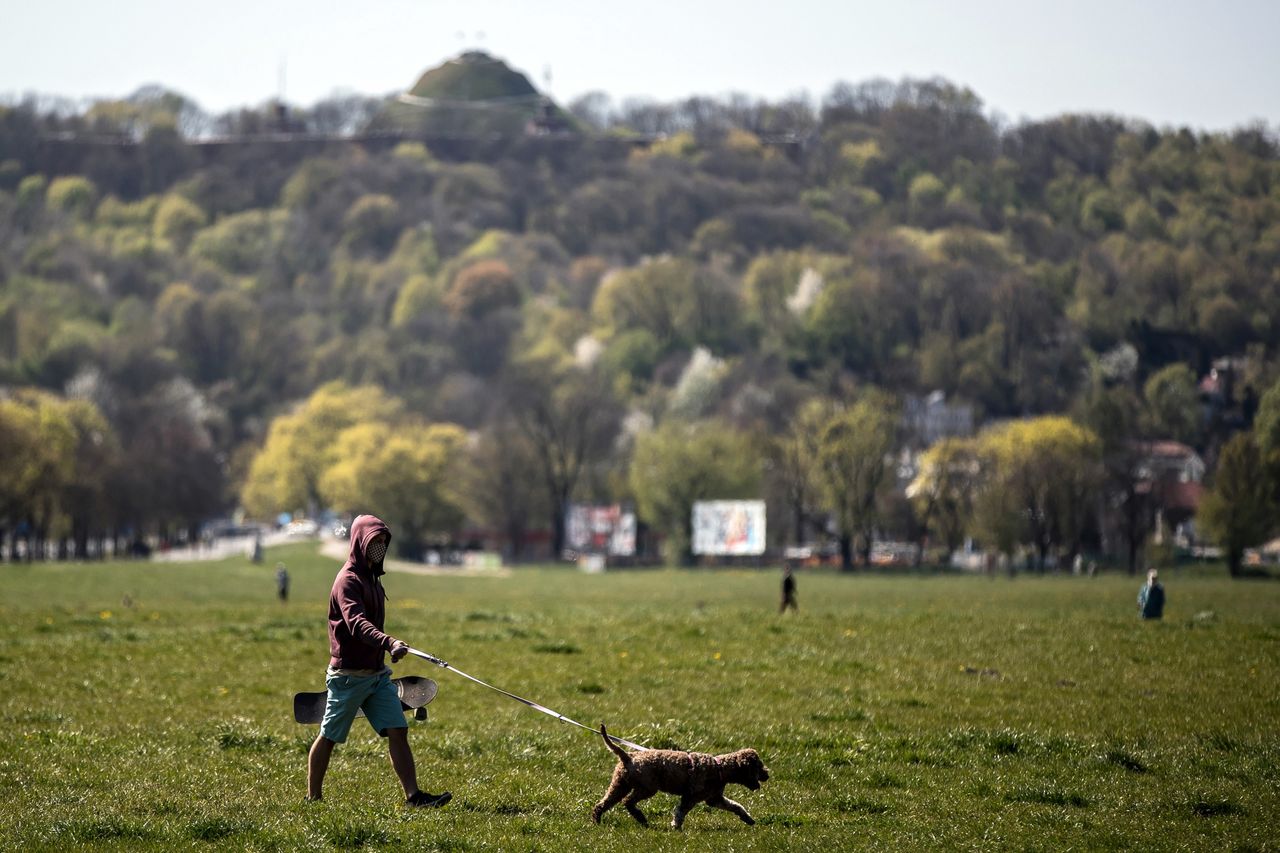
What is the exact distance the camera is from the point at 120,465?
13300 cm

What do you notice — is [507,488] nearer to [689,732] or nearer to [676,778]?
[689,732]

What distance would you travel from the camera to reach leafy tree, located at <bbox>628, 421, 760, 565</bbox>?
423 feet

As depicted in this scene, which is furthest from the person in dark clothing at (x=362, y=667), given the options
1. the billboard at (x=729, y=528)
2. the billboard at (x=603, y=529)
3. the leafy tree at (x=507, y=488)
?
the leafy tree at (x=507, y=488)

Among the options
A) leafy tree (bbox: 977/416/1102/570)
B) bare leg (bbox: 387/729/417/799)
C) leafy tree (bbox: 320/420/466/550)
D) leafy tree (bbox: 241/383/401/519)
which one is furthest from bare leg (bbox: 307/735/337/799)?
leafy tree (bbox: 241/383/401/519)

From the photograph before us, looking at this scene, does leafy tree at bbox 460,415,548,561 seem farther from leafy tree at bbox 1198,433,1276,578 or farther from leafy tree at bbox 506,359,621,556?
leafy tree at bbox 1198,433,1276,578

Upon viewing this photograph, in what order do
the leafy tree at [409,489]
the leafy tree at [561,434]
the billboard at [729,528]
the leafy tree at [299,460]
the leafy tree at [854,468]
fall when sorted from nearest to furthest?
the billboard at [729,528] < the leafy tree at [854,468] < the leafy tree at [409,489] < the leafy tree at [561,434] < the leafy tree at [299,460]

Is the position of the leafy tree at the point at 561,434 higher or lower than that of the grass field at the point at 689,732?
higher

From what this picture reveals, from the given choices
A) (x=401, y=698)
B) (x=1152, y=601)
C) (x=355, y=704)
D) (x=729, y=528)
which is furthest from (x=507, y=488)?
(x=355, y=704)

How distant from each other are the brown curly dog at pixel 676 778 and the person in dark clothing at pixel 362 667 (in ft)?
5.73

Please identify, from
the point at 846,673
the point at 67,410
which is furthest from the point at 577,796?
the point at 67,410

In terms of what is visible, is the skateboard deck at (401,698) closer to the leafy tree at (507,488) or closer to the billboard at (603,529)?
the billboard at (603,529)

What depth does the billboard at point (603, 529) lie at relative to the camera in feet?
454

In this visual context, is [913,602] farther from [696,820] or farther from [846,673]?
[696,820]

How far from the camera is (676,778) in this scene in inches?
627
